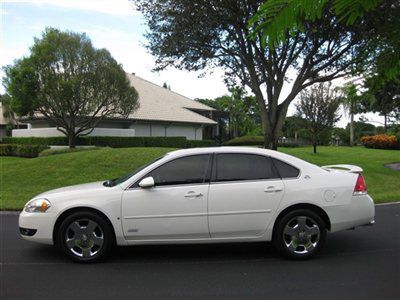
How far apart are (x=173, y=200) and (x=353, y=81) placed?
149 inches

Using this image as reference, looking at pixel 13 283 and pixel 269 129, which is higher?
pixel 269 129

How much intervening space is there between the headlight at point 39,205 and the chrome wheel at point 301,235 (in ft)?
10.7

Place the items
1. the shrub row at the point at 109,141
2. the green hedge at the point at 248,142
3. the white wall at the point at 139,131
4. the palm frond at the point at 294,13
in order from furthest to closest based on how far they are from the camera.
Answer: the green hedge at the point at 248,142
the white wall at the point at 139,131
the shrub row at the point at 109,141
the palm frond at the point at 294,13

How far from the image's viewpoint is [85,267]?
6.10 meters

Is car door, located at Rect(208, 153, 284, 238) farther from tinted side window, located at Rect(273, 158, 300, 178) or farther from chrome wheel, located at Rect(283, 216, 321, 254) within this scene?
chrome wheel, located at Rect(283, 216, 321, 254)

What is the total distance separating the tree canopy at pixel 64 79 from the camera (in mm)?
26672

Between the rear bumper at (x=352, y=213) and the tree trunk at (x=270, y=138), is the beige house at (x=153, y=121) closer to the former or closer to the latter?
the tree trunk at (x=270, y=138)

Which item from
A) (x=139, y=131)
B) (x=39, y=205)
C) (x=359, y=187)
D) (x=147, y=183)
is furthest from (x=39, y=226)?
(x=139, y=131)

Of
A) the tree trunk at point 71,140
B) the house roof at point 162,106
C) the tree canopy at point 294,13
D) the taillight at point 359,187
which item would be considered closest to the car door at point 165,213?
the taillight at point 359,187

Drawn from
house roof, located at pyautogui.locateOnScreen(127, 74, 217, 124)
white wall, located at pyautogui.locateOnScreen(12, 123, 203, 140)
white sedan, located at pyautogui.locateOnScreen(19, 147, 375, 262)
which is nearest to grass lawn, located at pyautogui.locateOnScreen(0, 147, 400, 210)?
white sedan, located at pyautogui.locateOnScreen(19, 147, 375, 262)

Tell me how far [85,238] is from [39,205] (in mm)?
796

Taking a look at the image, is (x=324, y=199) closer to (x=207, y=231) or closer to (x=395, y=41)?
(x=207, y=231)

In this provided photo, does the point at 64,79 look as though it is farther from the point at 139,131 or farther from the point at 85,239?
the point at 85,239

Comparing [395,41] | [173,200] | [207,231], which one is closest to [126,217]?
[173,200]
